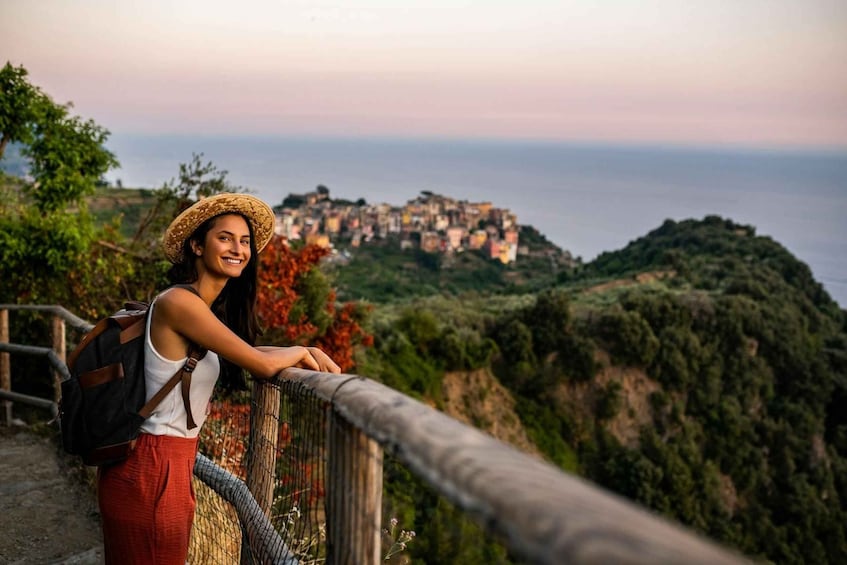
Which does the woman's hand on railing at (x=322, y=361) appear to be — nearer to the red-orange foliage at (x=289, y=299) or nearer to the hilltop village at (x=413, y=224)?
the red-orange foliage at (x=289, y=299)

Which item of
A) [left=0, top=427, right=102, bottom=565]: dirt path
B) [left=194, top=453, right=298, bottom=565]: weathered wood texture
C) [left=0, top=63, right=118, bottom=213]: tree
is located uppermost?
[left=0, top=63, right=118, bottom=213]: tree

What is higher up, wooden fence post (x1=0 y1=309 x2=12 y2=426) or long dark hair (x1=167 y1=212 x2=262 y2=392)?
long dark hair (x1=167 y1=212 x2=262 y2=392)

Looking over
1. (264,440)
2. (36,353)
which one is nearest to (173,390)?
(264,440)

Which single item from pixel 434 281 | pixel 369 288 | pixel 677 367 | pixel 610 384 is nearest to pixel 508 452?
pixel 610 384

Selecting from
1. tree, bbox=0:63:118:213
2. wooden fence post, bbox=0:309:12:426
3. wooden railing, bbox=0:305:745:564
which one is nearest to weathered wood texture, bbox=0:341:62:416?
wooden fence post, bbox=0:309:12:426

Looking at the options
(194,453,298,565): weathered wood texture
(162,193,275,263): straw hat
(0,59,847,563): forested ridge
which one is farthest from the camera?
(0,59,847,563): forested ridge

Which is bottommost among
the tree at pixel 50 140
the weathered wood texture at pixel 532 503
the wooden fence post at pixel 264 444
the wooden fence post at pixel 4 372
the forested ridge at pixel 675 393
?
the forested ridge at pixel 675 393

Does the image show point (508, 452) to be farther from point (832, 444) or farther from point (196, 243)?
point (832, 444)

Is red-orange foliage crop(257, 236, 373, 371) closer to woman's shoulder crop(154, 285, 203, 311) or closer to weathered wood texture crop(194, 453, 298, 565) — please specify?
weathered wood texture crop(194, 453, 298, 565)

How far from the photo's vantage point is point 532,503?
2.34 ft

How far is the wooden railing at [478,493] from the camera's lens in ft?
2.04

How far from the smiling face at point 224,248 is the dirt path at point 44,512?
5.84 feet

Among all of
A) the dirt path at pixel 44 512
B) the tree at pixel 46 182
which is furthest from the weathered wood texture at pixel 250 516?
the tree at pixel 46 182

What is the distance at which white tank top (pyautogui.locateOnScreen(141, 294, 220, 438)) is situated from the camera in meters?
2.07
